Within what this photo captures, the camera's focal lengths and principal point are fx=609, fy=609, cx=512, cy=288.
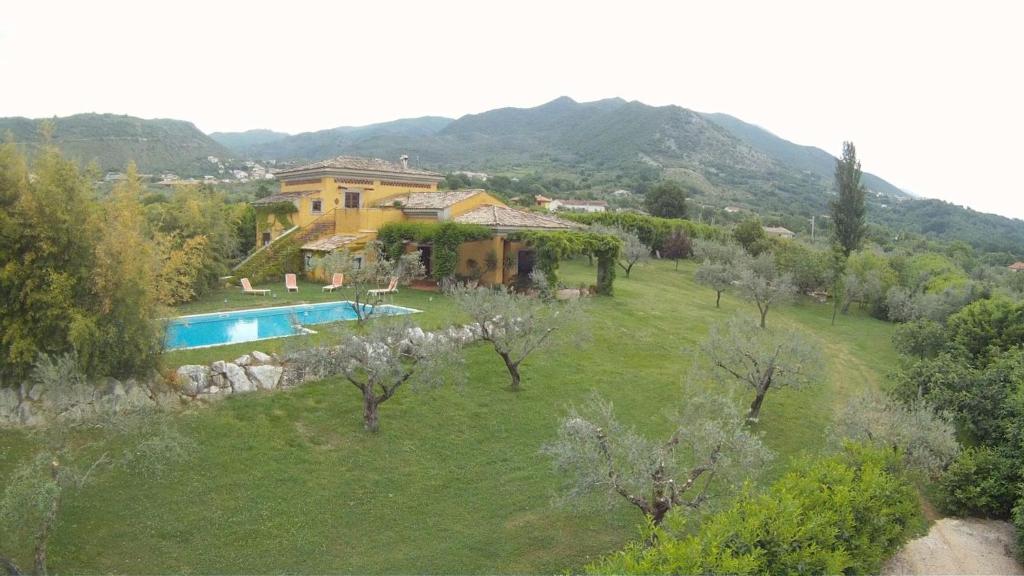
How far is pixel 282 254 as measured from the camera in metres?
26.3

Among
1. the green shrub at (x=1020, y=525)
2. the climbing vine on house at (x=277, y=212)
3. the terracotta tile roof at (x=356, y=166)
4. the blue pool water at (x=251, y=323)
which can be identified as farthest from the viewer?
the terracotta tile roof at (x=356, y=166)

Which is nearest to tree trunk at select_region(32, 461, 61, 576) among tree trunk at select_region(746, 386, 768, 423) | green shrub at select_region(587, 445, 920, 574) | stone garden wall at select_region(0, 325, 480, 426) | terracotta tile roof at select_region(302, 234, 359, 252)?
stone garden wall at select_region(0, 325, 480, 426)

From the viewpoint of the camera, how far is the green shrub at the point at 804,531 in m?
6.32

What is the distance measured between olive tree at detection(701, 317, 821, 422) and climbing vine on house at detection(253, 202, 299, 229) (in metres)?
21.3

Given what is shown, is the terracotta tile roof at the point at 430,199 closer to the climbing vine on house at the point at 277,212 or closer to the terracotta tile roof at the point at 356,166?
the terracotta tile roof at the point at 356,166

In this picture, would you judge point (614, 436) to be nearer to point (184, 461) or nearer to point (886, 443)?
point (886, 443)

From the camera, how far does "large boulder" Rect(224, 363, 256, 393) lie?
13078 mm

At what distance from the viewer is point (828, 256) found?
34.7 m

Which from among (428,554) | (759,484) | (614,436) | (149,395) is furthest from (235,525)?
(759,484)

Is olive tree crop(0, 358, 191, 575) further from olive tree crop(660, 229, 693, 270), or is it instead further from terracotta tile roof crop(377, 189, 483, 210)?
olive tree crop(660, 229, 693, 270)

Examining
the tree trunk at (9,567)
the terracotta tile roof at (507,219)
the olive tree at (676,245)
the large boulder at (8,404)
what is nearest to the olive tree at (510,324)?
the large boulder at (8,404)

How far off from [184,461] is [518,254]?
19.5m

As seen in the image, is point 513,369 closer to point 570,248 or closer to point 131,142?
point 570,248

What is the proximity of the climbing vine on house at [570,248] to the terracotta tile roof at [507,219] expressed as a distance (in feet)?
2.81
